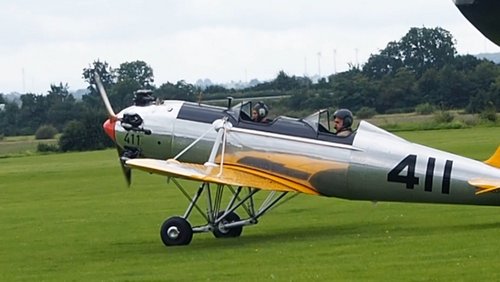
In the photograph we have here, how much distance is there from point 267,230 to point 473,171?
4.49m

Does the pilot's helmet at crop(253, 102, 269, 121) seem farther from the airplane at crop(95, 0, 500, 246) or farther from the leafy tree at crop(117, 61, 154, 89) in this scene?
the leafy tree at crop(117, 61, 154, 89)

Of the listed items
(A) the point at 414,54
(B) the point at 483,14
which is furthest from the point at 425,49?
(B) the point at 483,14

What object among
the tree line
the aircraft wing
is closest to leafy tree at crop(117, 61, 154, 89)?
the tree line

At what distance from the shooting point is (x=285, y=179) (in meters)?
15.6

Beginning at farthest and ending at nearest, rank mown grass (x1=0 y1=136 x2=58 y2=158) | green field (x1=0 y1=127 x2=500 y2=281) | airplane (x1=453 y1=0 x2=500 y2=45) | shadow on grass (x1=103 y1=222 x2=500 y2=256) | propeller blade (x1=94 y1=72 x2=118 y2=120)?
mown grass (x1=0 y1=136 x2=58 y2=158)
propeller blade (x1=94 y1=72 x2=118 y2=120)
shadow on grass (x1=103 y1=222 x2=500 y2=256)
green field (x1=0 y1=127 x2=500 y2=281)
airplane (x1=453 y1=0 x2=500 y2=45)

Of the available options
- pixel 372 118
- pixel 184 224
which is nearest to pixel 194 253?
pixel 184 224

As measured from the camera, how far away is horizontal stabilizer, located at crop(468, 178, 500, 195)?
13553 millimetres

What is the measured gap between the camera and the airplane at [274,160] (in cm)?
1404

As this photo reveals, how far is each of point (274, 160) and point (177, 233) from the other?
5.53ft

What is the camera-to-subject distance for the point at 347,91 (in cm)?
7750

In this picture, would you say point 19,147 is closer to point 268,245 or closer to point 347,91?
point 347,91

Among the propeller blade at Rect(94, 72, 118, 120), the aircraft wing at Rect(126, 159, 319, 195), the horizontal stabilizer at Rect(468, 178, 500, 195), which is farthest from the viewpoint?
the propeller blade at Rect(94, 72, 118, 120)

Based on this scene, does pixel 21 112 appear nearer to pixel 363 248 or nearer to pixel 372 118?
pixel 372 118

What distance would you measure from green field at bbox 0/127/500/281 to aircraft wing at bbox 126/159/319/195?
75cm
